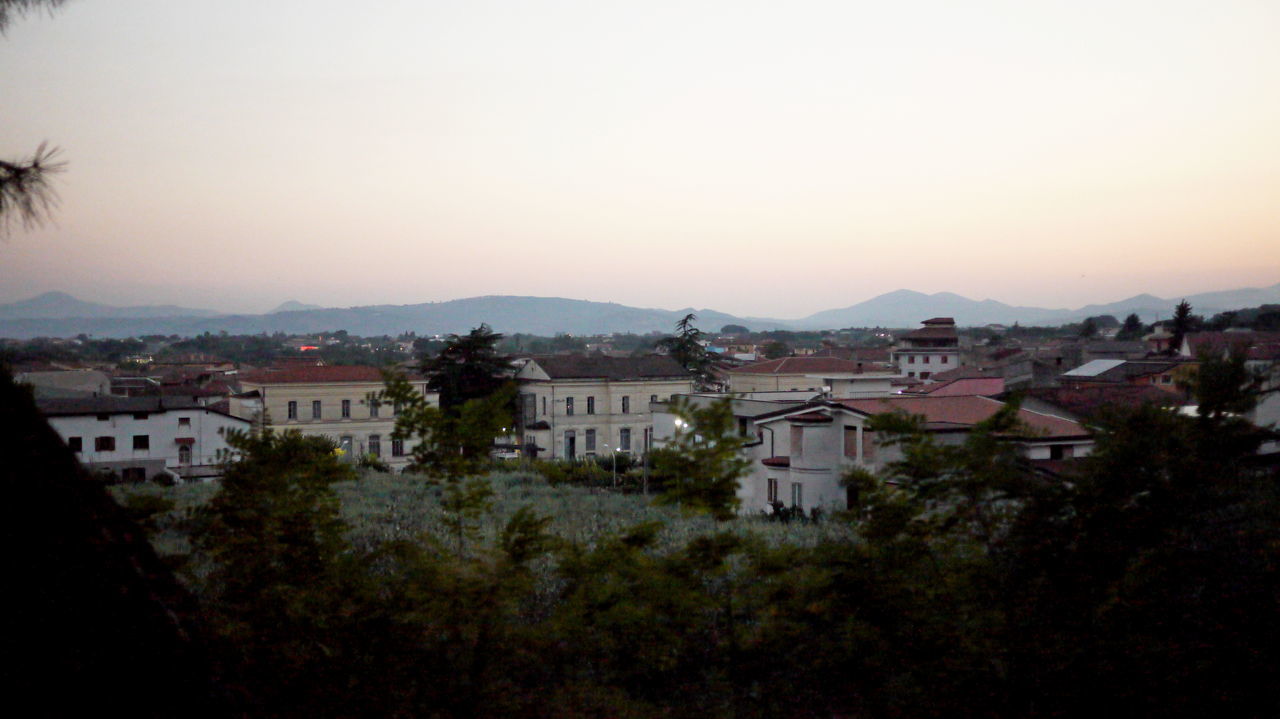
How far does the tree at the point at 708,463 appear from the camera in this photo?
3676mm

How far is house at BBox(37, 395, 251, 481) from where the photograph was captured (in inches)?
945

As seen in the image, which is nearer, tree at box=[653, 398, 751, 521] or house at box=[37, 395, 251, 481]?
tree at box=[653, 398, 751, 521]

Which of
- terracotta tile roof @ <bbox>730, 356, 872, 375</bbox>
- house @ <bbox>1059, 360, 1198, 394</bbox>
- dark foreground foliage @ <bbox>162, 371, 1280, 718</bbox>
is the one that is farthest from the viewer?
terracotta tile roof @ <bbox>730, 356, 872, 375</bbox>

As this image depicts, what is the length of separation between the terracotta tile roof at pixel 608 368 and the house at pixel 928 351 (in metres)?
28.6

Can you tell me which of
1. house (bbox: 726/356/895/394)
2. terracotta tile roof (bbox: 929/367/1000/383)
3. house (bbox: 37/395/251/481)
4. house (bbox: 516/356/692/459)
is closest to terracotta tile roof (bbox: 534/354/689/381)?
house (bbox: 516/356/692/459)

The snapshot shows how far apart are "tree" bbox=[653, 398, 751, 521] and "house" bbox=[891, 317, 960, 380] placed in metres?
61.3

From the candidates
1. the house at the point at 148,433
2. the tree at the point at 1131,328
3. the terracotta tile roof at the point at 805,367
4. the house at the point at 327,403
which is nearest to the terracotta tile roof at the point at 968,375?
the terracotta tile roof at the point at 805,367

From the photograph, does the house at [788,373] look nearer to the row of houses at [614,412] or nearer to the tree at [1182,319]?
the row of houses at [614,412]

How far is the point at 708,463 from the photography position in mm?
3686

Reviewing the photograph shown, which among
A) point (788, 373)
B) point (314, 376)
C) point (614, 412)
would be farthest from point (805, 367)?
point (314, 376)

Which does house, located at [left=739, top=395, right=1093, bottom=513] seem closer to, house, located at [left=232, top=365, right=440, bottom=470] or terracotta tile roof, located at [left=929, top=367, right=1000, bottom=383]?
house, located at [left=232, top=365, right=440, bottom=470]

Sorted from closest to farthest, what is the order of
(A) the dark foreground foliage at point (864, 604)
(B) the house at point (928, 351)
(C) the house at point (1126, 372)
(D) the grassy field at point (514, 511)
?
(A) the dark foreground foliage at point (864, 604), (D) the grassy field at point (514, 511), (C) the house at point (1126, 372), (B) the house at point (928, 351)

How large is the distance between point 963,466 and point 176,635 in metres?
3.10

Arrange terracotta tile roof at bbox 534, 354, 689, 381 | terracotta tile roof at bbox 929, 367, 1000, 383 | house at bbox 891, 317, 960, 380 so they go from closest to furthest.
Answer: terracotta tile roof at bbox 929, 367, 1000, 383 → terracotta tile roof at bbox 534, 354, 689, 381 → house at bbox 891, 317, 960, 380
